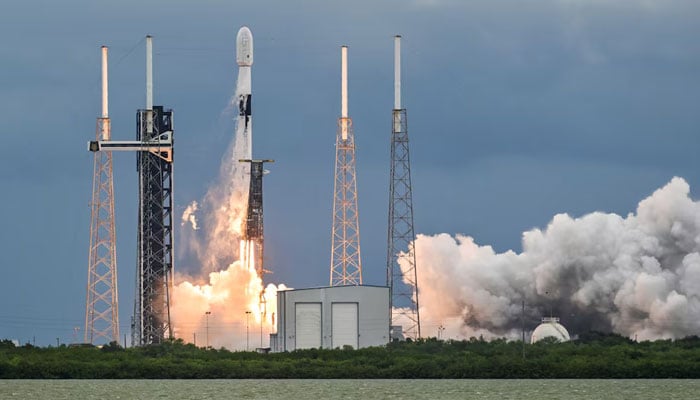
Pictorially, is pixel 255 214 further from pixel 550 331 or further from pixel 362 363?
pixel 550 331

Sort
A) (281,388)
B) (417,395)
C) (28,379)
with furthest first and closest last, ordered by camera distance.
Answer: (28,379) → (281,388) → (417,395)

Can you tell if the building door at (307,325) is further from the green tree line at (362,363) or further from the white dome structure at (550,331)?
the white dome structure at (550,331)

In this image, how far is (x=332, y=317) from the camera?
11662 cm

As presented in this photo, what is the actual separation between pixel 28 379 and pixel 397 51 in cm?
2304

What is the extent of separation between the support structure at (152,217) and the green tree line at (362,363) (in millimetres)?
2069

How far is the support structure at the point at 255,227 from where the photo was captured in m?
120

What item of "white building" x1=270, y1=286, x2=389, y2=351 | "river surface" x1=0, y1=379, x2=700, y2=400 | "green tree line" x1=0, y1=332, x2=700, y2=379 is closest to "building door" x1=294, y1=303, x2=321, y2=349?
"white building" x1=270, y1=286, x2=389, y2=351

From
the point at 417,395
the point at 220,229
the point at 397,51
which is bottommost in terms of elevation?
the point at 417,395

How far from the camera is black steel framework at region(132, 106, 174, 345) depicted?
119500mm

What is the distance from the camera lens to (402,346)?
118 meters

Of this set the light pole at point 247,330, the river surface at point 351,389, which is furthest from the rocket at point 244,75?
the river surface at point 351,389

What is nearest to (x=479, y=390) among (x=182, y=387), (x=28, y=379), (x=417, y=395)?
(x=417, y=395)

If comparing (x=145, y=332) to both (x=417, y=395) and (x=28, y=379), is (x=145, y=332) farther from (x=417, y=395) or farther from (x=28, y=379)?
(x=417, y=395)

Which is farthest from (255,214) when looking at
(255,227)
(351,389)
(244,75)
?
(351,389)
